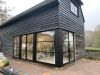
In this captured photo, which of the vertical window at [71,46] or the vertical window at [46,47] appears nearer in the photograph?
the vertical window at [46,47]

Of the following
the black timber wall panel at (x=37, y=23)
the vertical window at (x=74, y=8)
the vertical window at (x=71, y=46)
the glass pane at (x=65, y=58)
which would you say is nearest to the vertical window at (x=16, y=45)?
the black timber wall panel at (x=37, y=23)

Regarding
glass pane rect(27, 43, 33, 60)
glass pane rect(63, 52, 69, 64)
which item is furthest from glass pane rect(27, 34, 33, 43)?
glass pane rect(63, 52, 69, 64)

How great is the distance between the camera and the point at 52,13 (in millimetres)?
9617

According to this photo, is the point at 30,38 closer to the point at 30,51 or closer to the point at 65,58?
the point at 30,51

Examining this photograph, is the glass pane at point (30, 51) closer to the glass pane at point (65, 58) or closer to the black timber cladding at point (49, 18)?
the black timber cladding at point (49, 18)

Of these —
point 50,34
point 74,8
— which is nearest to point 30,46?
point 50,34

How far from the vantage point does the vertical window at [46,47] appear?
9508 mm

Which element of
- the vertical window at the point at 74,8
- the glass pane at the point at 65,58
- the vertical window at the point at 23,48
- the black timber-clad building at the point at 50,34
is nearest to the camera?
the black timber-clad building at the point at 50,34

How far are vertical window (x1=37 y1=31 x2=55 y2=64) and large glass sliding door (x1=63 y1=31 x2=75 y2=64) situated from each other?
2.87 ft

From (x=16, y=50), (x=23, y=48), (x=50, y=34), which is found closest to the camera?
(x=50, y=34)

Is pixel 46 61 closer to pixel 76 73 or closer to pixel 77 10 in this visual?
pixel 76 73

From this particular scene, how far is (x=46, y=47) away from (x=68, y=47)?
1.68 meters

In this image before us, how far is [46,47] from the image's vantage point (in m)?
9.98

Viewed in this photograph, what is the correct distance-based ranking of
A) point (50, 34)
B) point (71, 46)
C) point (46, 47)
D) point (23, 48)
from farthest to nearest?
point (23, 48) → point (71, 46) → point (46, 47) → point (50, 34)
